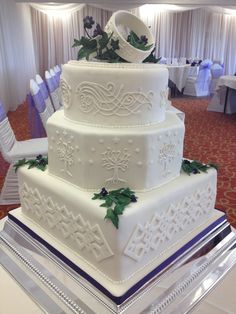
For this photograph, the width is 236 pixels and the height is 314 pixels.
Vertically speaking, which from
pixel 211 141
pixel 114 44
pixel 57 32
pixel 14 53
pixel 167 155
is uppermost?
pixel 57 32

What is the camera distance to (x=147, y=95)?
1.14 meters

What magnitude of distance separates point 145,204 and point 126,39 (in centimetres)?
65

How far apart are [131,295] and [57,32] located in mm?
→ 9806

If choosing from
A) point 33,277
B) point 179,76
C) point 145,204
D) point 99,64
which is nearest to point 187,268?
point 145,204

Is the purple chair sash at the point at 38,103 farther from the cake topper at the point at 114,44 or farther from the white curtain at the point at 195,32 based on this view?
the white curtain at the point at 195,32

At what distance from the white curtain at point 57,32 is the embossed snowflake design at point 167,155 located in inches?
350

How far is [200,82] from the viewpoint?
870 cm

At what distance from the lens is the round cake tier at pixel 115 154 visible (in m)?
1.10

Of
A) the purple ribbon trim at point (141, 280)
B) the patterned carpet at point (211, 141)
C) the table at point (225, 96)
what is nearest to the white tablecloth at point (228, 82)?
the table at point (225, 96)

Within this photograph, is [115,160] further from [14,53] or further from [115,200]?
[14,53]

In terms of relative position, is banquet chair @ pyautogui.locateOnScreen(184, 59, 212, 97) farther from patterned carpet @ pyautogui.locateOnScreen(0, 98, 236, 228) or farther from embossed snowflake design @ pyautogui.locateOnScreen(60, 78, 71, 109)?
embossed snowflake design @ pyautogui.locateOnScreen(60, 78, 71, 109)

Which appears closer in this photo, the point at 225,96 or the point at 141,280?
the point at 141,280

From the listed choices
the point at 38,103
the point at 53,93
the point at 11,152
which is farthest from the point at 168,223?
the point at 53,93

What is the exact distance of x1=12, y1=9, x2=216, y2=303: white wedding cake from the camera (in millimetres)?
1052
